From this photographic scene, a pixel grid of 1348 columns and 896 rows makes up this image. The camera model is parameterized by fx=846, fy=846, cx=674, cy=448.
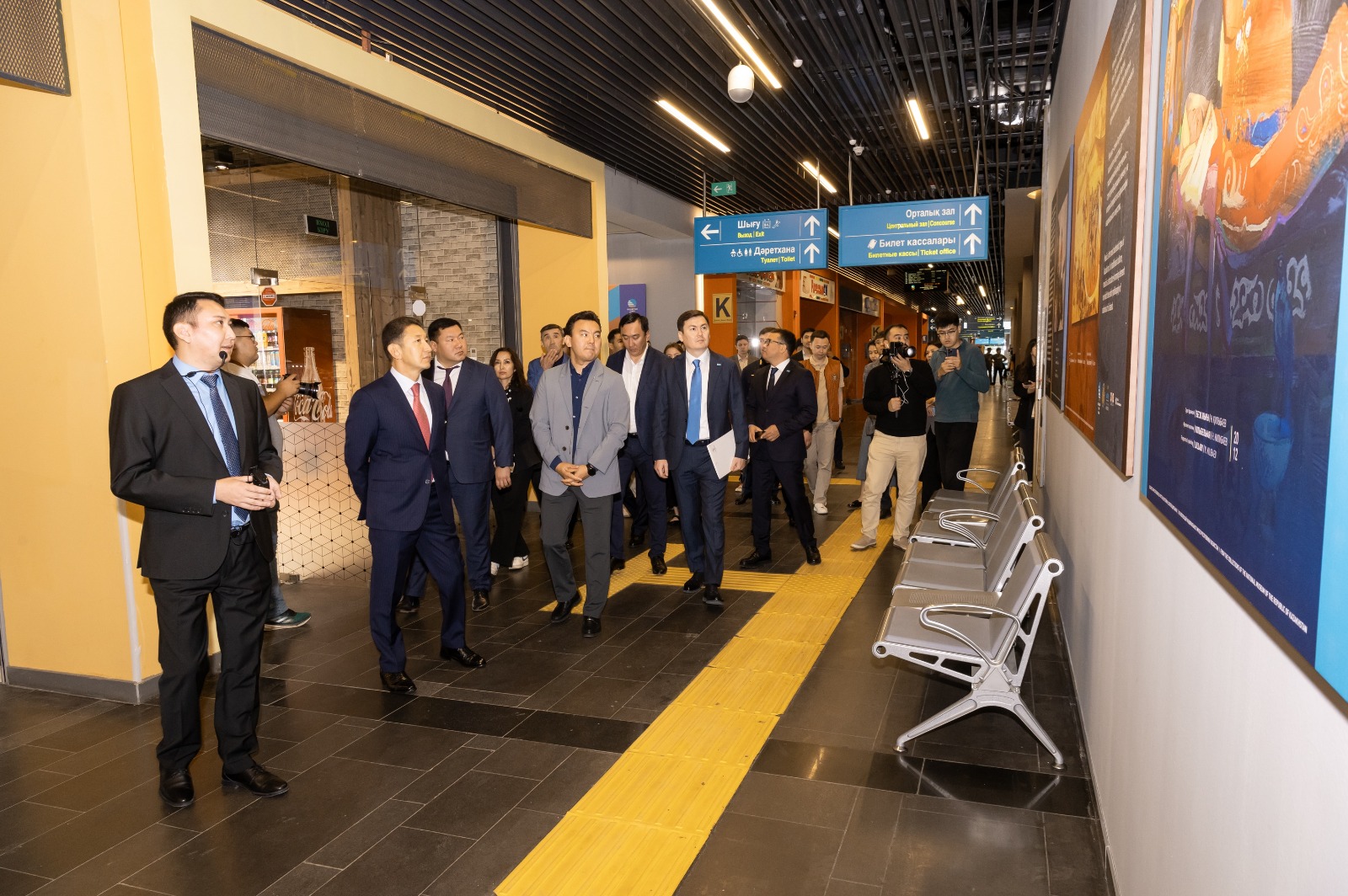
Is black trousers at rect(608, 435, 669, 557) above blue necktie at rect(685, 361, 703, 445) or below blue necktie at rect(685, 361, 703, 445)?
below

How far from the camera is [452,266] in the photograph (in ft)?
30.2

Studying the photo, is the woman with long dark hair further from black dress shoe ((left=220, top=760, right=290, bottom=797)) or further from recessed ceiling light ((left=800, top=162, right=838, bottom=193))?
recessed ceiling light ((left=800, top=162, right=838, bottom=193))

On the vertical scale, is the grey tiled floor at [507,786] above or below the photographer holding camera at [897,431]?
below

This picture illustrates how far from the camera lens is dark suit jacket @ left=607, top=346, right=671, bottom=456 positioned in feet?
17.4

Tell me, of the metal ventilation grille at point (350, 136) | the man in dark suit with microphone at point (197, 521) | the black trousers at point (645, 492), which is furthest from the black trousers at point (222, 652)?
the black trousers at point (645, 492)

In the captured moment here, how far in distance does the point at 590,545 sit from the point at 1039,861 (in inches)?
112

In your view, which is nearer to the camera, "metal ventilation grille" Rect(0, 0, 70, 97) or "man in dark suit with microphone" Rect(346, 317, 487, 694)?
"metal ventilation grille" Rect(0, 0, 70, 97)

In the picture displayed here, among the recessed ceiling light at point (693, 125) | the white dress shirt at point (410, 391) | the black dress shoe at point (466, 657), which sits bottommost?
the black dress shoe at point (466, 657)

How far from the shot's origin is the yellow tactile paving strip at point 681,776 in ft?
8.41

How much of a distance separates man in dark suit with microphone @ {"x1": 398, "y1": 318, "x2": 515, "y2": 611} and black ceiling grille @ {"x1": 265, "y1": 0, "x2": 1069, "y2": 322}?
2.25 m

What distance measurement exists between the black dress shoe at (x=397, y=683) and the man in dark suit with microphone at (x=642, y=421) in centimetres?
136

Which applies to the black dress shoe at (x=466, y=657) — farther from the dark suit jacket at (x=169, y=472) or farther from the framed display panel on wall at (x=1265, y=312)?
the framed display panel on wall at (x=1265, y=312)

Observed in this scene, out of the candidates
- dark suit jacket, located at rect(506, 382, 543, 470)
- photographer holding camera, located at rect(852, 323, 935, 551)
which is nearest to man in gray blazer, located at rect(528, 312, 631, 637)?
dark suit jacket, located at rect(506, 382, 543, 470)

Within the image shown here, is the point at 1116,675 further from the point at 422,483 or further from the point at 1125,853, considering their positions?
the point at 422,483
